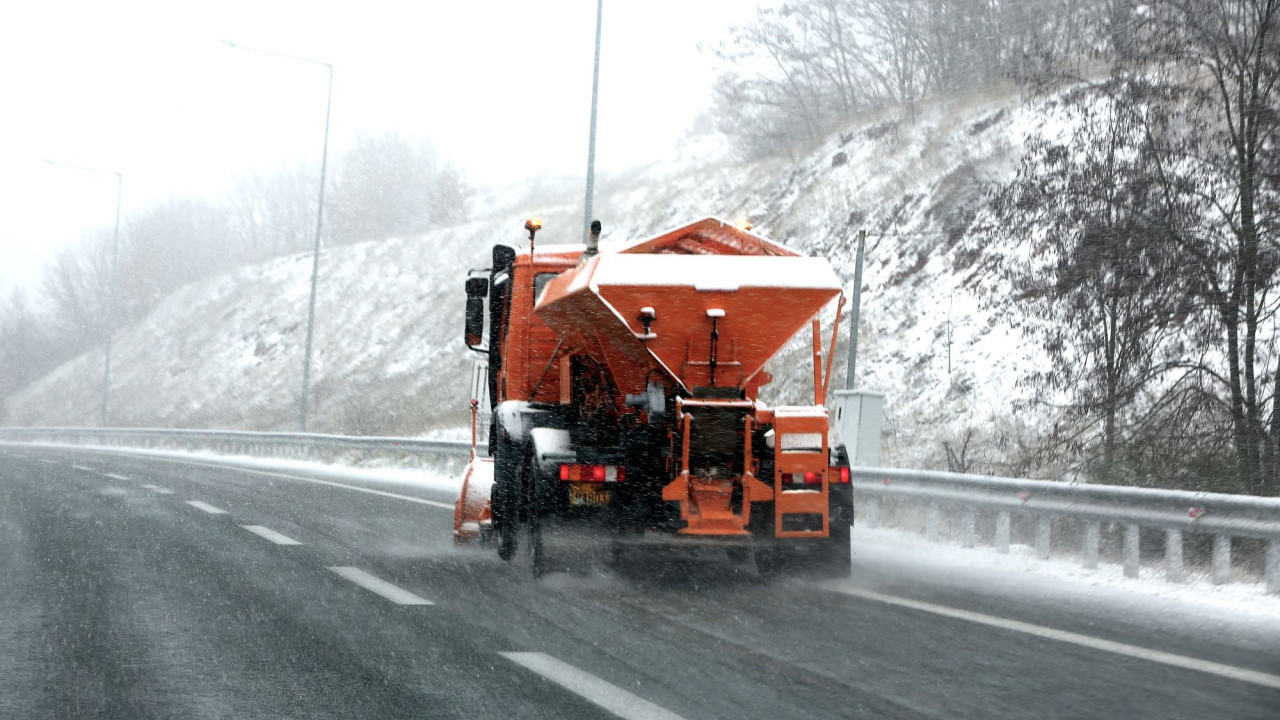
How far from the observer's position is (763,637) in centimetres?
680

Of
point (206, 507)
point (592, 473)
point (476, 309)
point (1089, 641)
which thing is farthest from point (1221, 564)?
point (206, 507)

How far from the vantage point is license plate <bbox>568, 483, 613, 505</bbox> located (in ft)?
28.7

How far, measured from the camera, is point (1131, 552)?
9.48m

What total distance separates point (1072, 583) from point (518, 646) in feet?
15.3

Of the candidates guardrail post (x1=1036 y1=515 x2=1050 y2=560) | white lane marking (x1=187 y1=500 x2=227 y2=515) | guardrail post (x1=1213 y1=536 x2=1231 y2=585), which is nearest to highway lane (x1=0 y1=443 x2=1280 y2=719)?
guardrail post (x1=1213 y1=536 x2=1231 y2=585)

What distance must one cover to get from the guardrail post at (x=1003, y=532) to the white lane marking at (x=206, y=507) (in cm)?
796

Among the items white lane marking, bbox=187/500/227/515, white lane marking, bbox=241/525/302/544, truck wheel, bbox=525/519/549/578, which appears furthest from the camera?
white lane marking, bbox=187/500/227/515

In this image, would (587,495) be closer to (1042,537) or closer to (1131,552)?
(1131,552)

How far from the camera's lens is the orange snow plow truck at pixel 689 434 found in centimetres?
874

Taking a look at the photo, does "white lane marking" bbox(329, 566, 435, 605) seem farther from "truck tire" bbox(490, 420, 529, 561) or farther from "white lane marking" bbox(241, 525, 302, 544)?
"white lane marking" bbox(241, 525, 302, 544)

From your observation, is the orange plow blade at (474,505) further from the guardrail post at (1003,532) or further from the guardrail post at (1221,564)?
the guardrail post at (1221,564)

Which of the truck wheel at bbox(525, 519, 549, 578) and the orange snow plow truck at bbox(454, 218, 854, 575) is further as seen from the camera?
the truck wheel at bbox(525, 519, 549, 578)

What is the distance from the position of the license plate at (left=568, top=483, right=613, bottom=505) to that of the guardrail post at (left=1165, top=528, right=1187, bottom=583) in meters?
3.84

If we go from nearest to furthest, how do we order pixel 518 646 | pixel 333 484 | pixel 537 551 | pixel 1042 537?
pixel 518 646 < pixel 537 551 < pixel 1042 537 < pixel 333 484
